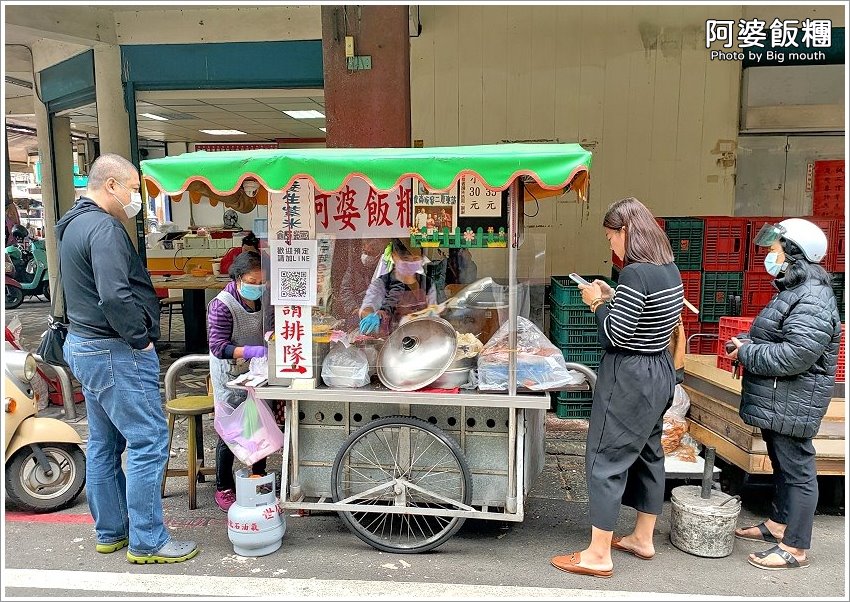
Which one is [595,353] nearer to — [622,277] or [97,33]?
[622,277]

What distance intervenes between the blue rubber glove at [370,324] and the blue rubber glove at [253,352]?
1.99 feet

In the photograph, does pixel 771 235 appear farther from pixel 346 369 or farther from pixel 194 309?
pixel 194 309

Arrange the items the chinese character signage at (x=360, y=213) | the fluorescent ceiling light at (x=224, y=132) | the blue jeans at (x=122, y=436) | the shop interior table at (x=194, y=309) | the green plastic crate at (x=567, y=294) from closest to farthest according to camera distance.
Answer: the blue jeans at (x=122, y=436) < the chinese character signage at (x=360, y=213) < the green plastic crate at (x=567, y=294) < the shop interior table at (x=194, y=309) < the fluorescent ceiling light at (x=224, y=132)

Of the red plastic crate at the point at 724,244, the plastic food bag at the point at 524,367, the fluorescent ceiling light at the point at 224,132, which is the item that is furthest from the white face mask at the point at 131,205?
the fluorescent ceiling light at the point at 224,132

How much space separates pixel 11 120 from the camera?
15008 millimetres

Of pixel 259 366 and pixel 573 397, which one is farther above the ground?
pixel 259 366

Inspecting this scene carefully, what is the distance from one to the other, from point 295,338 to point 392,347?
1.78ft

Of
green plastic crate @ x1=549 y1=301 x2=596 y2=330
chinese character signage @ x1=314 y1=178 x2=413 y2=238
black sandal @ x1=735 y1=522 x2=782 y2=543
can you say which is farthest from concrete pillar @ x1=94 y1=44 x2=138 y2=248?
black sandal @ x1=735 y1=522 x2=782 y2=543

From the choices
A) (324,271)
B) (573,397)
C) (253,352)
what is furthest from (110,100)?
(573,397)

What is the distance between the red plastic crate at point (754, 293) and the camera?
20.8 feet

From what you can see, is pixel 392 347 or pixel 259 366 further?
pixel 259 366

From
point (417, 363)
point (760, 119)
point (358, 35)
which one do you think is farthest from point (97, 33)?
point (760, 119)

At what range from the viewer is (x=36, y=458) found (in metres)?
3.90

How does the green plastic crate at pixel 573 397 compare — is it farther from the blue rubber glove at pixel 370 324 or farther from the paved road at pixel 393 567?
the blue rubber glove at pixel 370 324
